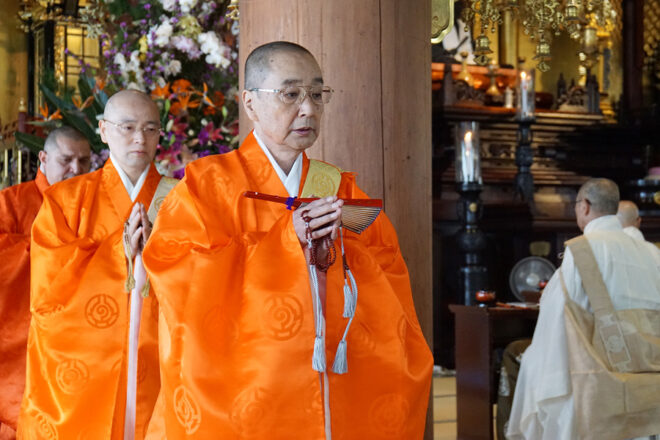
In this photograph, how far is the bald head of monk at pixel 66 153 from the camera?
3.92m

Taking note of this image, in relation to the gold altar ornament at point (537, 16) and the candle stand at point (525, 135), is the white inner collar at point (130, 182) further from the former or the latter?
the candle stand at point (525, 135)

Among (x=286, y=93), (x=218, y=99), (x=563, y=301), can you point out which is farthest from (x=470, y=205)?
(x=286, y=93)

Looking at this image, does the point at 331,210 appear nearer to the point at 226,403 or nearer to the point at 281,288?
the point at 281,288

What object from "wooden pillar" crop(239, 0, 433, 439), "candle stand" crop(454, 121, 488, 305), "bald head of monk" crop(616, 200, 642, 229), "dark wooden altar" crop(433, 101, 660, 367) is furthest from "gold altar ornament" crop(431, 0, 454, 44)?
"dark wooden altar" crop(433, 101, 660, 367)

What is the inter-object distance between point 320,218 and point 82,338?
1258 millimetres

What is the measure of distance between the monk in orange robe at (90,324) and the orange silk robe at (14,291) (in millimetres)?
896

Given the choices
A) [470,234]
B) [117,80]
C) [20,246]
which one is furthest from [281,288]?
[470,234]

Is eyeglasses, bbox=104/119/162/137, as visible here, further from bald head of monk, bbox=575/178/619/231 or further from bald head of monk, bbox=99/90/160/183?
bald head of monk, bbox=575/178/619/231

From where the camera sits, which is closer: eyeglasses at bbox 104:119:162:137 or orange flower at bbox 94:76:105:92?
eyeglasses at bbox 104:119:162:137

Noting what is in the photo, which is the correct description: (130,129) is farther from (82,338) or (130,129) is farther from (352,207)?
(352,207)

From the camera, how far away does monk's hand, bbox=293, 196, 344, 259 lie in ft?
6.71

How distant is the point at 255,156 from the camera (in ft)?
7.62

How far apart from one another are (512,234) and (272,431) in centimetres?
636

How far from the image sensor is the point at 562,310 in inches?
172
